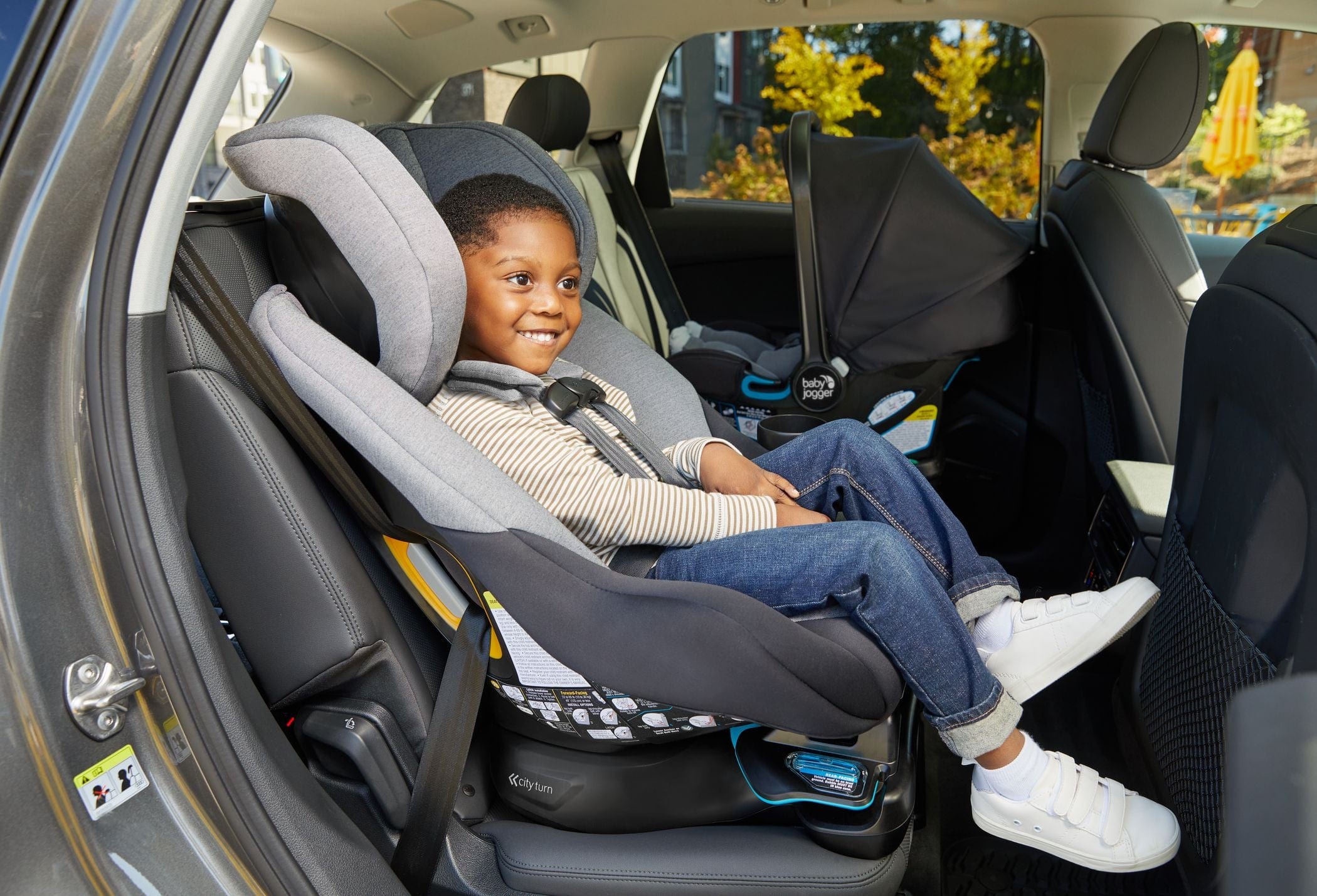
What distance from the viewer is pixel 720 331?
2.66m

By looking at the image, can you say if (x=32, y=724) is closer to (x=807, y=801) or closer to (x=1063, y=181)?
(x=807, y=801)

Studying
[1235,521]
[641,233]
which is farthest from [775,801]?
[641,233]

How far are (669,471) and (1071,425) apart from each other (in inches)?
55.6

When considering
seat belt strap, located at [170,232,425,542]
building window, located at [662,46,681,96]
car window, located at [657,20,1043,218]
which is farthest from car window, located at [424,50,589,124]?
seat belt strap, located at [170,232,425,542]

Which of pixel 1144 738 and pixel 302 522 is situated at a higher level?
pixel 302 522

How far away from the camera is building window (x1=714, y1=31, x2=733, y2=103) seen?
2.86 metres

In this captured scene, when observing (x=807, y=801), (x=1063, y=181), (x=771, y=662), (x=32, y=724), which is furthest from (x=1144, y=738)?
(x=1063, y=181)

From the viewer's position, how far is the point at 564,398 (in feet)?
4.36

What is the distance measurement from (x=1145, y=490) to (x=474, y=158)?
3.49 feet

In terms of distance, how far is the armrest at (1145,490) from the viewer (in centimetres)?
142

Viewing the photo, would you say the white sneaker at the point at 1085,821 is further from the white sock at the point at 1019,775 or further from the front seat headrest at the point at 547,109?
the front seat headrest at the point at 547,109

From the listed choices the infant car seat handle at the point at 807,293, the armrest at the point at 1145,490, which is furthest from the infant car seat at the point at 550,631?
the infant car seat handle at the point at 807,293

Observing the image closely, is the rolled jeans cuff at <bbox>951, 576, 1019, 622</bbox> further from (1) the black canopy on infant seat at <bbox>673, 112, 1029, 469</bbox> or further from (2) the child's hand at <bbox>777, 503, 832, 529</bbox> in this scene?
(1) the black canopy on infant seat at <bbox>673, 112, 1029, 469</bbox>

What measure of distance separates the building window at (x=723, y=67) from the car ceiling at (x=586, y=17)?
7 centimetres
